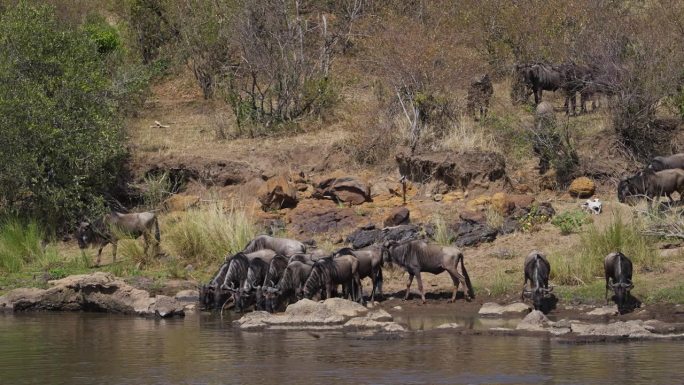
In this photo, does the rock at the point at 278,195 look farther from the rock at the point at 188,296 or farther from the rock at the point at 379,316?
the rock at the point at 379,316

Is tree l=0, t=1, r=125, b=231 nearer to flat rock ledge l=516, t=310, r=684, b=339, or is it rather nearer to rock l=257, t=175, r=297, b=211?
rock l=257, t=175, r=297, b=211

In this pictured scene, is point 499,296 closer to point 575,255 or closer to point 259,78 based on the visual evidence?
point 575,255

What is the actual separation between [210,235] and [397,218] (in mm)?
3478

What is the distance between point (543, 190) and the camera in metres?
23.4

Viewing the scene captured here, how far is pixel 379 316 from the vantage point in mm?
16000

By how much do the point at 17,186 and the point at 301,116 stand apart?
26.6 feet

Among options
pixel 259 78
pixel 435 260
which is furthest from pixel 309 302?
pixel 259 78

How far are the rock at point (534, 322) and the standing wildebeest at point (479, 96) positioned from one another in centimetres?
1226

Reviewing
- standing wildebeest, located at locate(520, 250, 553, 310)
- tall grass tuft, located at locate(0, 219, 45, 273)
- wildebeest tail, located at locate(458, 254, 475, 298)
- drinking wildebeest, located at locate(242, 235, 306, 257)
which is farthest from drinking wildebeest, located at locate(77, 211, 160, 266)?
standing wildebeest, located at locate(520, 250, 553, 310)

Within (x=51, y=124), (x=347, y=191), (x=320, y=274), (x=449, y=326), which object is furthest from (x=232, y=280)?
(x=51, y=124)

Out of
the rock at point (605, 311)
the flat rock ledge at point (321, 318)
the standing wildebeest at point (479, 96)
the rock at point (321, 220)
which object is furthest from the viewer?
the standing wildebeest at point (479, 96)

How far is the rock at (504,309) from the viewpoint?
16391 mm

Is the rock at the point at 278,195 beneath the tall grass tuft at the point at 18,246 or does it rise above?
above

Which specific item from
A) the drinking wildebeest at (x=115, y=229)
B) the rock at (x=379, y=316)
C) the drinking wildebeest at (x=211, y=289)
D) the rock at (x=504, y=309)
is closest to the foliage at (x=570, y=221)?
the rock at (x=504, y=309)
